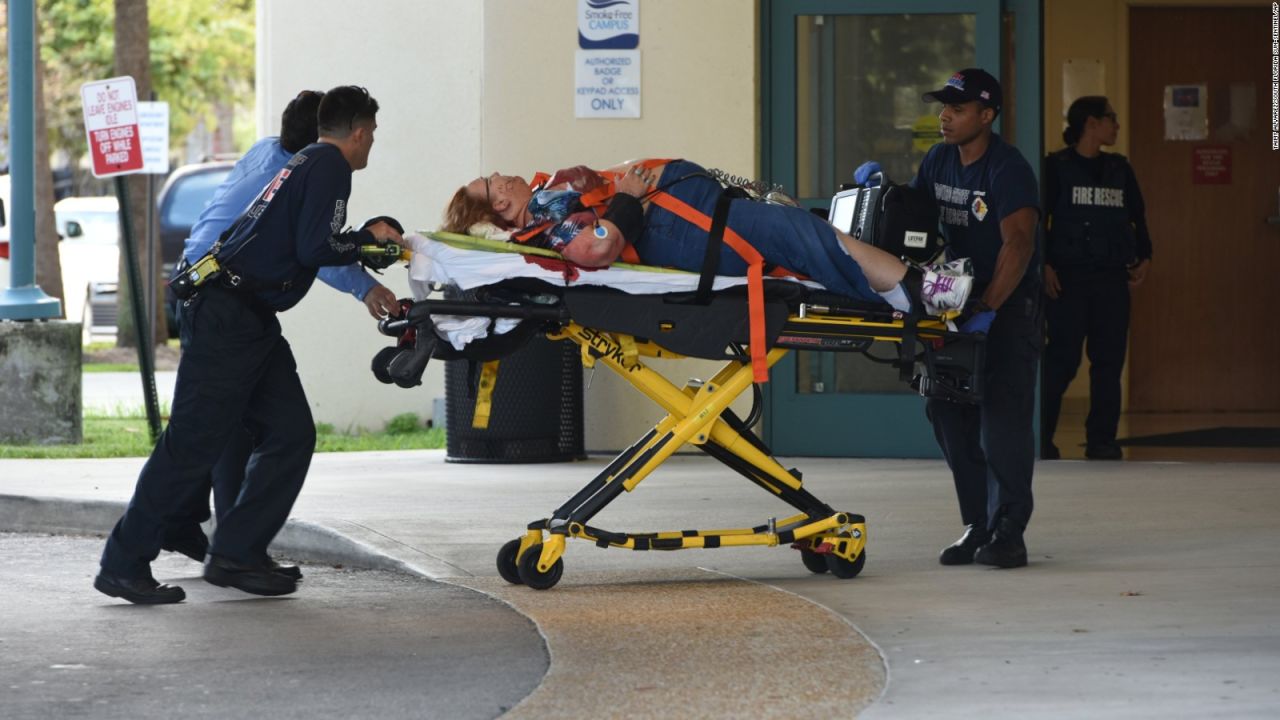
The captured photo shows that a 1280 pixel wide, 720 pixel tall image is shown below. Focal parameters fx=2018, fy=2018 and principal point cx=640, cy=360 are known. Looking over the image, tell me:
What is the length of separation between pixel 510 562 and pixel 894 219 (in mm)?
1850

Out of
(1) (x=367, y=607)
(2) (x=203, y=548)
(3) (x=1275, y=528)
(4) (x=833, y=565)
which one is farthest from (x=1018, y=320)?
(2) (x=203, y=548)

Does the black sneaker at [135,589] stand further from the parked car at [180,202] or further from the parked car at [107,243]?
the parked car at [180,202]

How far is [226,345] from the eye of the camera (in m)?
7.00

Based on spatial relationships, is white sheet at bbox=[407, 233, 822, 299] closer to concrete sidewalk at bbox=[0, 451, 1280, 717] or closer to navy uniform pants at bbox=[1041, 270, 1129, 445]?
concrete sidewalk at bbox=[0, 451, 1280, 717]

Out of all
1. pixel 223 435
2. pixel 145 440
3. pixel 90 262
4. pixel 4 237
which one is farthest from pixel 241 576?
pixel 90 262

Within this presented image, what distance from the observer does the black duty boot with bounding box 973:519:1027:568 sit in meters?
7.56

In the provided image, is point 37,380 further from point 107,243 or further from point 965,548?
point 107,243

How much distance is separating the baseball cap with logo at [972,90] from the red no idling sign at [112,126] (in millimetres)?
6069

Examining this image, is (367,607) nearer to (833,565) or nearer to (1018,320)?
(833,565)

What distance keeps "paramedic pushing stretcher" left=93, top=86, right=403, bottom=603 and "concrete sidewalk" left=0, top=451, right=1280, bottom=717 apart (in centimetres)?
86

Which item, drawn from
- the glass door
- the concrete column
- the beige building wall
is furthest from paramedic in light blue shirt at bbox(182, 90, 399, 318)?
the concrete column

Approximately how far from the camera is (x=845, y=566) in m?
7.41

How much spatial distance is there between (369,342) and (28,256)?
2.26m

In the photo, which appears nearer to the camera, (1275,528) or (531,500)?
(1275,528)
